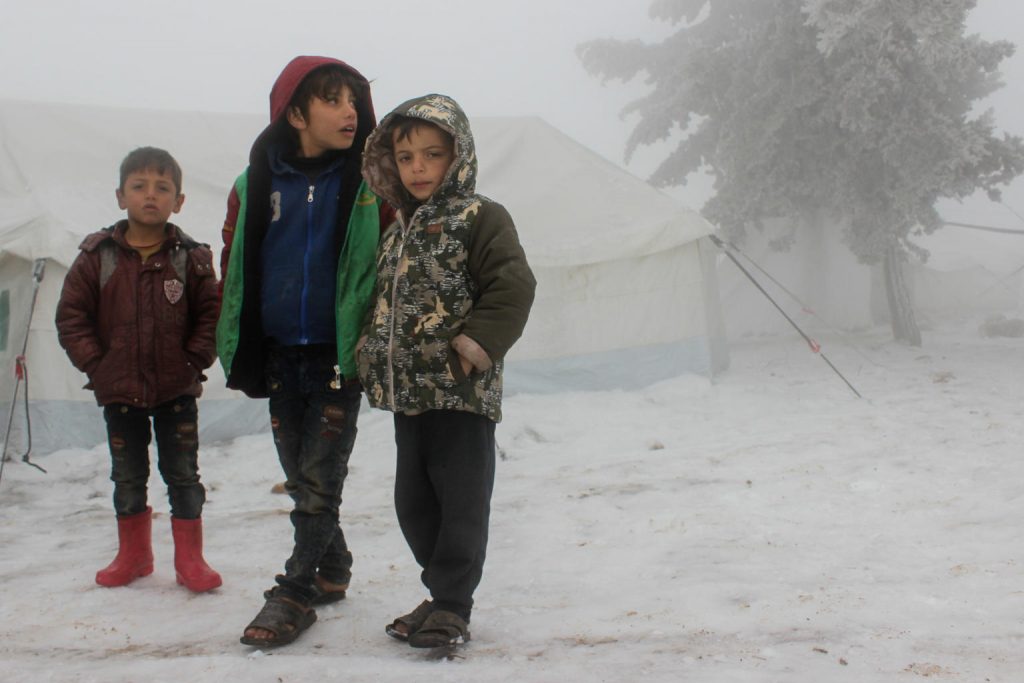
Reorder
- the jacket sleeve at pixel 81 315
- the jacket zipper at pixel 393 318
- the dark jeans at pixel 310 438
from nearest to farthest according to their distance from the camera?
1. the jacket zipper at pixel 393 318
2. the dark jeans at pixel 310 438
3. the jacket sleeve at pixel 81 315

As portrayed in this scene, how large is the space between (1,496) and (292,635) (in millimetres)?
3261

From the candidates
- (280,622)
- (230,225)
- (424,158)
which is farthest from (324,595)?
(424,158)

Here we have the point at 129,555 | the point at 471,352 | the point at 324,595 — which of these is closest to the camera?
the point at 471,352

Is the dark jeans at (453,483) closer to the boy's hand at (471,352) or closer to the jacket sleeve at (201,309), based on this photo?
the boy's hand at (471,352)

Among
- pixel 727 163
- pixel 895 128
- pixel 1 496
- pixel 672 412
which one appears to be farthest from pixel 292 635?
pixel 727 163

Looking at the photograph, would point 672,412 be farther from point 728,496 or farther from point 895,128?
point 895,128

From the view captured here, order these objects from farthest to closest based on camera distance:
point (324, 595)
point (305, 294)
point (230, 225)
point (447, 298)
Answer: point (324, 595), point (230, 225), point (305, 294), point (447, 298)

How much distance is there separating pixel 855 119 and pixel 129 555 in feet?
27.3

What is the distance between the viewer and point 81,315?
2.87 meters

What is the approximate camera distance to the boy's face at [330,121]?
2518mm

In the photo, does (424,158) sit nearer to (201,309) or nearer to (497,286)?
(497,286)

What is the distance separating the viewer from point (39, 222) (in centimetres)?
569

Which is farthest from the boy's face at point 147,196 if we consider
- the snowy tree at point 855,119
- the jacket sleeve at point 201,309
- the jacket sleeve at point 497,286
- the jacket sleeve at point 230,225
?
the snowy tree at point 855,119

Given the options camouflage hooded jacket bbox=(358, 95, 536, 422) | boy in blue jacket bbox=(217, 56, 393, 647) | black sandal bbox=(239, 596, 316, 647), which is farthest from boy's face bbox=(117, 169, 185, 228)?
black sandal bbox=(239, 596, 316, 647)
